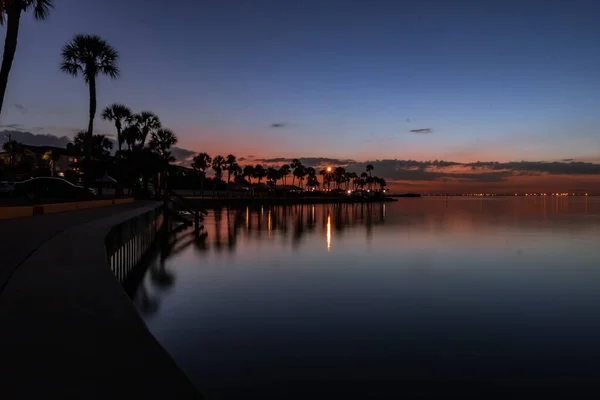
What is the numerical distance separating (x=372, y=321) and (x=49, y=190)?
30504 mm

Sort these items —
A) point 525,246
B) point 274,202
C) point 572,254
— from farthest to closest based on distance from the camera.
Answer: point 274,202
point 525,246
point 572,254

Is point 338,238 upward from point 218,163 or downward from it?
downward

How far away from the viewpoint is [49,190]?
35.8 meters

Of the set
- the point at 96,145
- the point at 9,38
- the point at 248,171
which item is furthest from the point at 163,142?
the point at 248,171

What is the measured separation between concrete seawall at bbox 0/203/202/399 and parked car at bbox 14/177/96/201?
29.0m

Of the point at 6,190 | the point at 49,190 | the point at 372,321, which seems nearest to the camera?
the point at 372,321

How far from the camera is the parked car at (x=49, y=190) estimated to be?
113ft

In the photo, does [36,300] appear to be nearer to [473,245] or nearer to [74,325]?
[74,325]

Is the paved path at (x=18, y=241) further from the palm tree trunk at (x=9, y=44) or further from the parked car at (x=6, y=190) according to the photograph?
the parked car at (x=6, y=190)

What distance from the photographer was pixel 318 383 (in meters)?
9.09

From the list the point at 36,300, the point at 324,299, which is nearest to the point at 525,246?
the point at 324,299

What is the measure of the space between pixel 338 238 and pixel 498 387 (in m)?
29.3

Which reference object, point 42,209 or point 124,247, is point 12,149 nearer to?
point 42,209

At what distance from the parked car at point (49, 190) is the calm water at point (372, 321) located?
13218 mm
